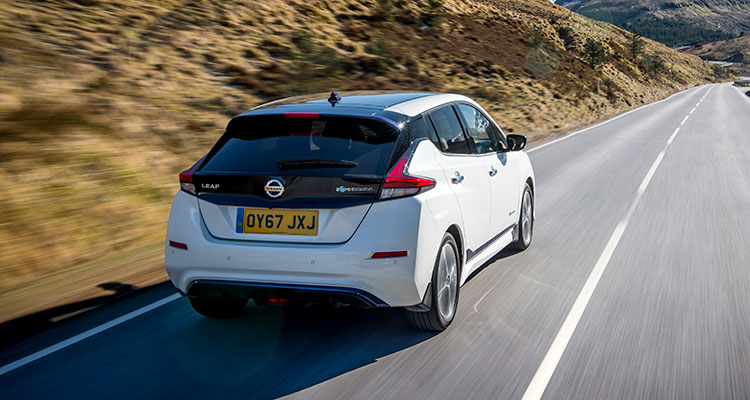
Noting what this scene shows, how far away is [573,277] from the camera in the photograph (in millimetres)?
5773

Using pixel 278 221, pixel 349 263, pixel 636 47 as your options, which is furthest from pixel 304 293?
pixel 636 47

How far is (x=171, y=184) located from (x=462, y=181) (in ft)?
19.7

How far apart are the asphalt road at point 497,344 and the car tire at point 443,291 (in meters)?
0.10

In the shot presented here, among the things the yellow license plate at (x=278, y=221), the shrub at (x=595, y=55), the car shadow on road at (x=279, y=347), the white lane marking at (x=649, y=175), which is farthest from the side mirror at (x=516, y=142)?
the shrub at (x=595, y=55)

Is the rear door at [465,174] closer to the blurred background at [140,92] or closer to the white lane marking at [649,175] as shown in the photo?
the blurred background at [140,92]

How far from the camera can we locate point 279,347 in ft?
13.8

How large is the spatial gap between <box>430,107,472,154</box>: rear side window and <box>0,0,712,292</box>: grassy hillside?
4.18 meters

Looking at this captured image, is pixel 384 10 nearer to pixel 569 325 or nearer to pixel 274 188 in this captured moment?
pixel 569 325

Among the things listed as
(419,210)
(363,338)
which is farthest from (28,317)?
(419,210)

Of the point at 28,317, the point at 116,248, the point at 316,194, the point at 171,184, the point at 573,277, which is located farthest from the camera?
the point at 171,184

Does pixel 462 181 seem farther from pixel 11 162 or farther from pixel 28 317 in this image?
pixel 11 162

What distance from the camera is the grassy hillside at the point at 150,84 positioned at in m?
7.52

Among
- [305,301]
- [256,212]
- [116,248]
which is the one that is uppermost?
[256,212]

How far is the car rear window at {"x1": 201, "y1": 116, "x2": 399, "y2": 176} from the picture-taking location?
391 cm
